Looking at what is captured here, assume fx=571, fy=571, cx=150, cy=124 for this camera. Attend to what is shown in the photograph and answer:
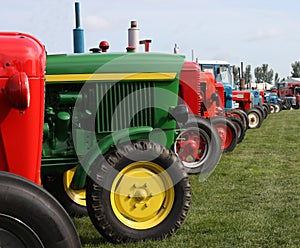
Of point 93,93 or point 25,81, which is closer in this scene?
point 25,81

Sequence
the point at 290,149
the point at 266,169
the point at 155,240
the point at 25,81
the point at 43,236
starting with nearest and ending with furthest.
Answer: the point at 43,236 < the point at 25,81 < the point at 155,240 < the point at 266,169 < the point at 290,149

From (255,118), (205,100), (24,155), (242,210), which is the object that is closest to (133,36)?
(242,210)

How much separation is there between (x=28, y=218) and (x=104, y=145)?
5.82ft

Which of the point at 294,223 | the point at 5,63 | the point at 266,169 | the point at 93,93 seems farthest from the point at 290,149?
the point at 5,63

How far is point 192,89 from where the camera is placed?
331 inches

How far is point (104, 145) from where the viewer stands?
4387 millimetres

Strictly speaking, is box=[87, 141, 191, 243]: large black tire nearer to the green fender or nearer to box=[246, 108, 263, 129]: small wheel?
the green fender

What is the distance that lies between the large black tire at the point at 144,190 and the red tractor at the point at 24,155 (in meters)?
1.06

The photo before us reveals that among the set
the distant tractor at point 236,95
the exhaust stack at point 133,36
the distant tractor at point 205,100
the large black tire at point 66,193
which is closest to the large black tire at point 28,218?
the large black tire at point 66,193

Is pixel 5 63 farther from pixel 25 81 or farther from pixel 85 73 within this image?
pixel 85 73

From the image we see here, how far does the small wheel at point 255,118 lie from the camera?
17.8 metres

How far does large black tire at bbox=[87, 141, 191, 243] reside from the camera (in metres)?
4.29

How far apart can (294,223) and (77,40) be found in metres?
2.52

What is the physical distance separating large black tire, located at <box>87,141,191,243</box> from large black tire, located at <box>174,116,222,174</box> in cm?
367
